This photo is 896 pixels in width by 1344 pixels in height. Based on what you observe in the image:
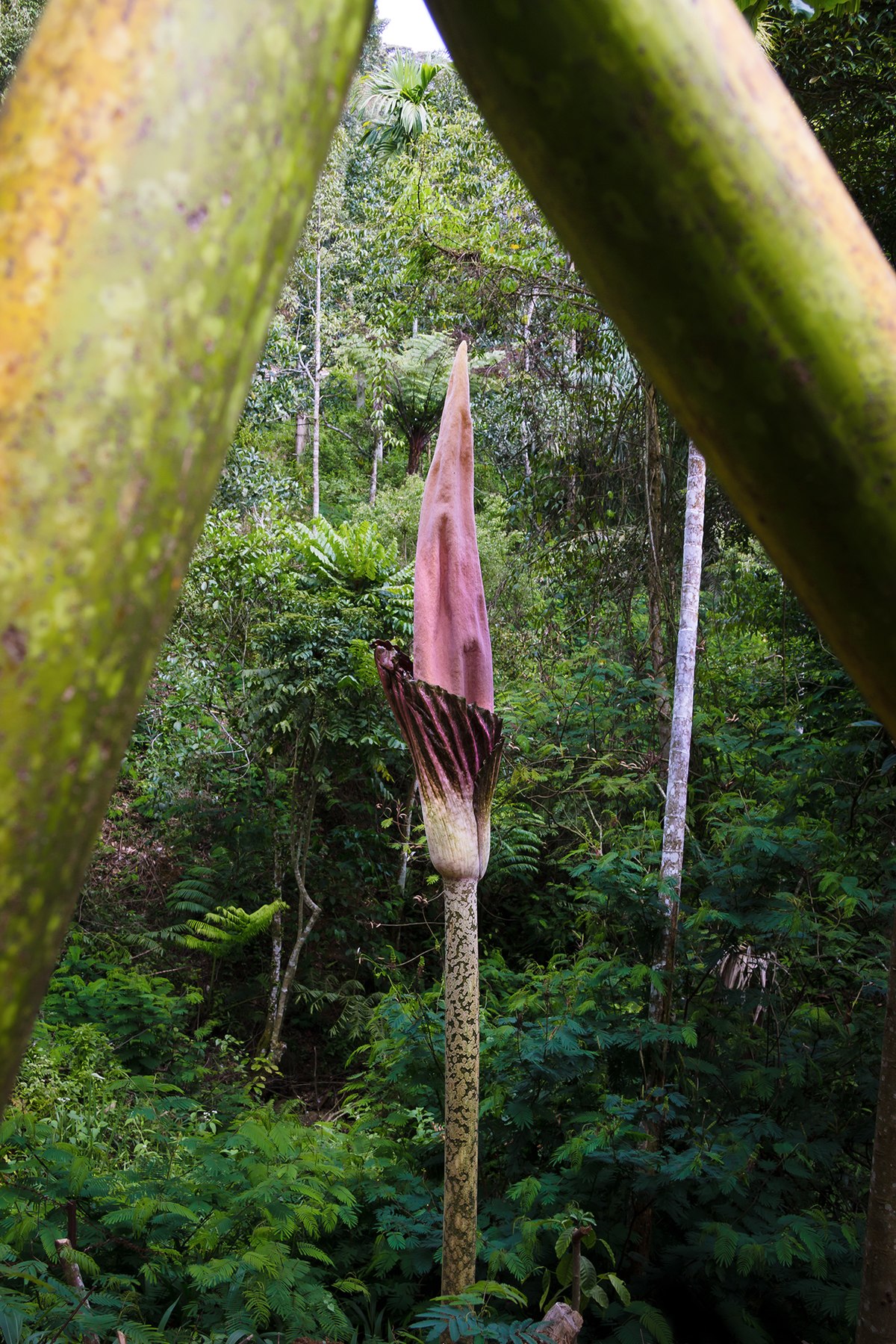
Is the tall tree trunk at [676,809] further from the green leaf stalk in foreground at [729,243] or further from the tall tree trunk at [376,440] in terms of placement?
the tall tree trunk at [376,440]

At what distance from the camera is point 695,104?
0.64 ft

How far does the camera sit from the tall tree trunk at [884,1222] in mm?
1432

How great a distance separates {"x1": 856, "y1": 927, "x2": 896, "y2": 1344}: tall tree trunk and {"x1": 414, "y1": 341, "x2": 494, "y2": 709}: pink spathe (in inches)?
31.4

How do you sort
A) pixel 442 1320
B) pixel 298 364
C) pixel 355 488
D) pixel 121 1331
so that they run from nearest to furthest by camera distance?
pixel 442 1320 < pixel 121 1331 < pixel 298 364 < pixel 355 488

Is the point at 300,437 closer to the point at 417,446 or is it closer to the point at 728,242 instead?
the point at 417,446

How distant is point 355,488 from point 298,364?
13.4 feet

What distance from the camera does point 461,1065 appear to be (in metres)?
1.52

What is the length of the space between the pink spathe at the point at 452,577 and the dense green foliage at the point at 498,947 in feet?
3.36

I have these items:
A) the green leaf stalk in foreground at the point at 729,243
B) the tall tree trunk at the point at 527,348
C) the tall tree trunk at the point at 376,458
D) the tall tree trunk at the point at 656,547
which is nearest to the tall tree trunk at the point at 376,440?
the tall tree trunk at the point at 376,458

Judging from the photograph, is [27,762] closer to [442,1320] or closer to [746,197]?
[746,197]

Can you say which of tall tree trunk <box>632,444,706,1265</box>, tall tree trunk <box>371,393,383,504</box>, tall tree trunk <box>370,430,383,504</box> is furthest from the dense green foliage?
tall tree trunk <box>370,430,383,504</box>

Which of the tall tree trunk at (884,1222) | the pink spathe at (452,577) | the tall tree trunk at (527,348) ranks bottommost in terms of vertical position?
the tall tree trunk at (884,1222)

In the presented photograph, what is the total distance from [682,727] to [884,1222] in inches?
90.9

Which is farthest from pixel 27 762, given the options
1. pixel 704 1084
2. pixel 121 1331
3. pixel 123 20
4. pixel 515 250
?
pixel 515 250
